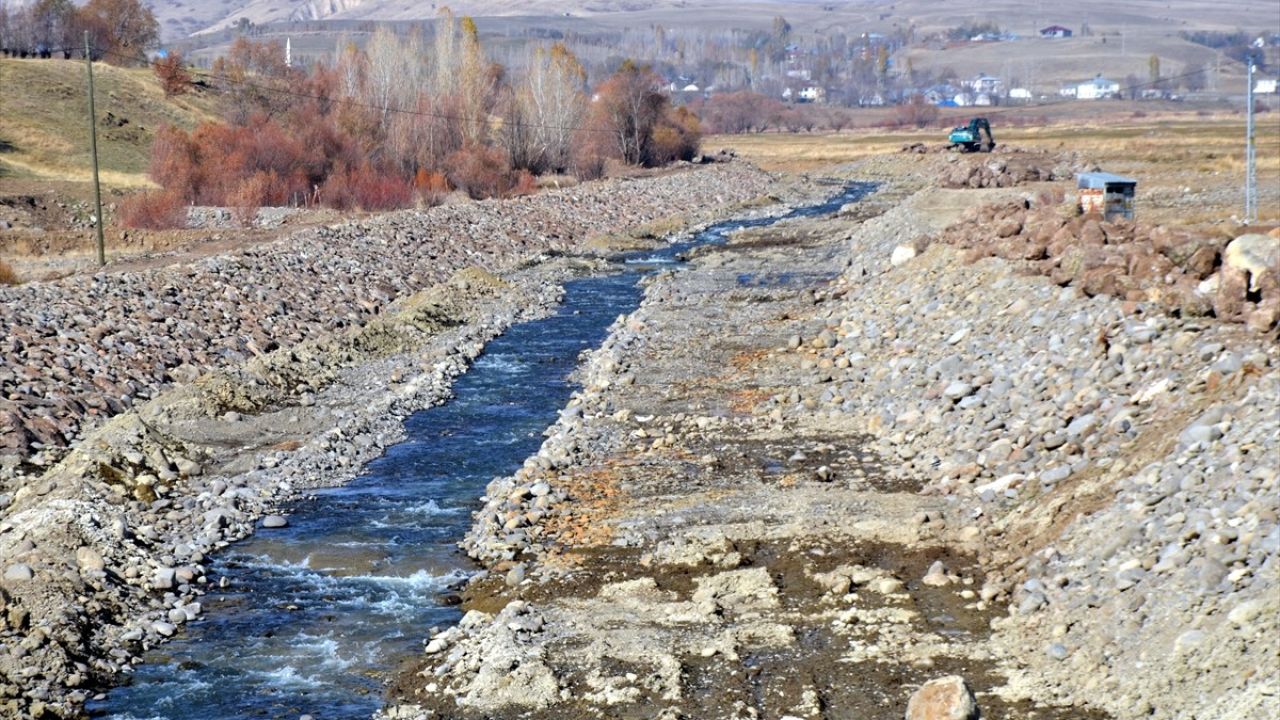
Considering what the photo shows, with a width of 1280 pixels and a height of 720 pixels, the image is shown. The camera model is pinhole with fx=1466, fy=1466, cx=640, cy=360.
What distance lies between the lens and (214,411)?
73.7ft

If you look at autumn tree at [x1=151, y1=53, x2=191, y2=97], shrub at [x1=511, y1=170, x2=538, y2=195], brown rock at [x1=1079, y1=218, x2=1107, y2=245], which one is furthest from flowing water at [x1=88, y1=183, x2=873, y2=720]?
autumn tree at [x1=151, y1=53, x2=191, y2=97]

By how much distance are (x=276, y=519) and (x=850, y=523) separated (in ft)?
22.2

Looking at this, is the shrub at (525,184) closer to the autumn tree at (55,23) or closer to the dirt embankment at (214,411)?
the dirt embankment at (214,411)

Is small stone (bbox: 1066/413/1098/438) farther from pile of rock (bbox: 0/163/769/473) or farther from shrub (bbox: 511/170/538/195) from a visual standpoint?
shrub (bbox: 511/170/538/195)

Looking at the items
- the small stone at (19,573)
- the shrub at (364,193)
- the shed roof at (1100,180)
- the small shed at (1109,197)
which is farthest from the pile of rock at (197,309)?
the shed roof at (1100,180)

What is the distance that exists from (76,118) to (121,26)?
121 feet

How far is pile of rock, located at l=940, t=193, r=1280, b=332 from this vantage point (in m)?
17.5

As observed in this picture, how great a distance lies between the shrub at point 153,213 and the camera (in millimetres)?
45281

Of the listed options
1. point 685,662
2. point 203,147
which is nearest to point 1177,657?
point 685,662

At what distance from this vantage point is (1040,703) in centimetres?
1136

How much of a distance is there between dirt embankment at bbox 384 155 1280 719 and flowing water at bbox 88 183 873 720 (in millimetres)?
602

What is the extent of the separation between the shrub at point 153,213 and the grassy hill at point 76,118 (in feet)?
40.0

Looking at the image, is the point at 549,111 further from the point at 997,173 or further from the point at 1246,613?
the point at 1246,613

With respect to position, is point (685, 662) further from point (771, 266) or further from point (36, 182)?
point (36, 182)
